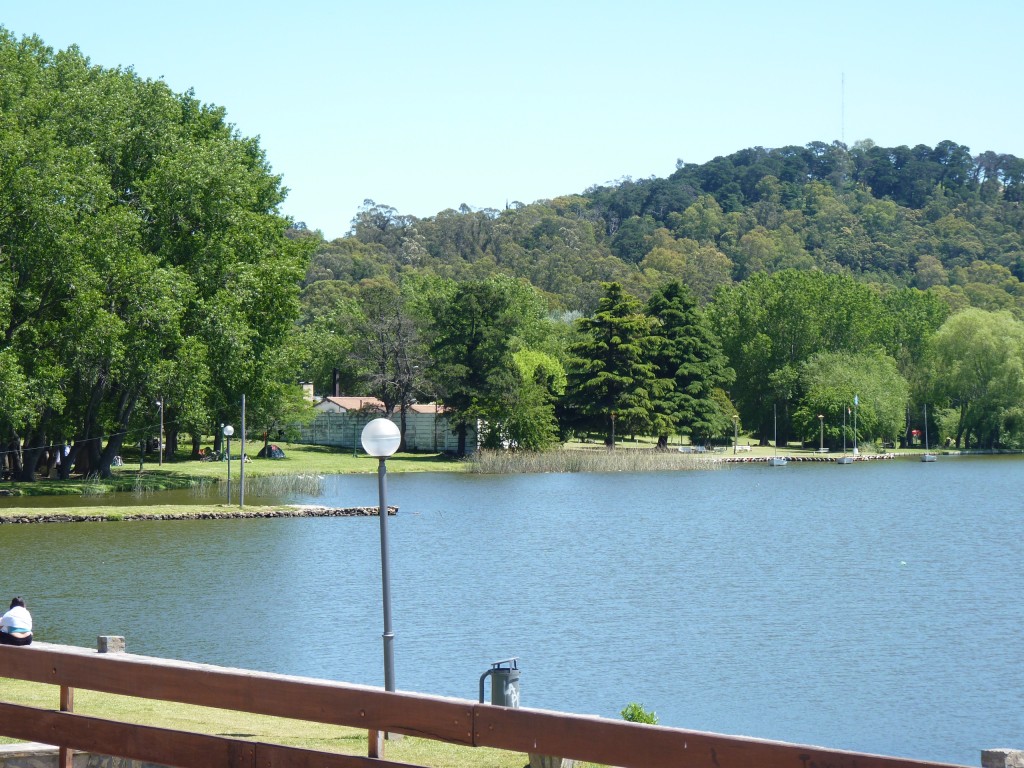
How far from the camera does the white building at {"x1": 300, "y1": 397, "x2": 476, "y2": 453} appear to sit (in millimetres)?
90750

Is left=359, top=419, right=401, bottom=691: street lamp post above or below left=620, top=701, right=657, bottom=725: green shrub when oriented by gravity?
above

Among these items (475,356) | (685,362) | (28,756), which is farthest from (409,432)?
(28,756)

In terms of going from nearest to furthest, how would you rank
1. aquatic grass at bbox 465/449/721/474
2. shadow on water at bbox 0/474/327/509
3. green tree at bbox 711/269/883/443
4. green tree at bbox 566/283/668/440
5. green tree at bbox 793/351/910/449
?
1. shadow on water at bbox 0/474/327/509
2. aquatic grass at bbox 465/449/721/474
3. green tree at bbox 566/283/668/440
4. green tree at bbox 793/351/910/449
5. green tree at bbox 711/269/883/443

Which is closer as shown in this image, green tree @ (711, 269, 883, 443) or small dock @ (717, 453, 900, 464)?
small dock @ (717, 453, 900, 464)

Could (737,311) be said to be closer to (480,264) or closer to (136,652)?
(480,264)

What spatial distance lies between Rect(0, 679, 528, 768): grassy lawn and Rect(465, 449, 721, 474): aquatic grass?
218ft

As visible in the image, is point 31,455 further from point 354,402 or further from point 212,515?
point 354,402

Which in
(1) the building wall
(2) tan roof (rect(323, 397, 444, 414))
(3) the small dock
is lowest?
(3) the small dock

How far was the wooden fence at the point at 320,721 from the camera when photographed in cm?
579

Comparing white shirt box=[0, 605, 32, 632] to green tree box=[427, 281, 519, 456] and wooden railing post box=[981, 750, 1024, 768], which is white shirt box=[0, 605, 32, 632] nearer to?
wooden railing post box=[981, 750, 1024, 768]

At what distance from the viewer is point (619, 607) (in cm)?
2842

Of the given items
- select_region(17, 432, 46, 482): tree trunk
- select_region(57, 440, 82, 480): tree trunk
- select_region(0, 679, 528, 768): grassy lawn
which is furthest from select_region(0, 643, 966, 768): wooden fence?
select_region(57, 440, 82, 480): tree trunk

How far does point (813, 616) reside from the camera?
27.4 metres

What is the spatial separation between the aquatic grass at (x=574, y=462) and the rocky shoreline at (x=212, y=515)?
29901 mm
